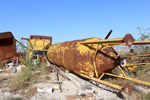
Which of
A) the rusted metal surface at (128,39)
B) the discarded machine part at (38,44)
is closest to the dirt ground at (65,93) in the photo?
the rusted metal surface at (128,39)

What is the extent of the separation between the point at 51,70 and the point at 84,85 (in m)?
3.08

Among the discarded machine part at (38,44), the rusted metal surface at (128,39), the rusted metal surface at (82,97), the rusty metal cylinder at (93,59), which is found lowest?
the rusted metal surface at (82,97)

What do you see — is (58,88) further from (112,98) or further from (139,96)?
(139,96)

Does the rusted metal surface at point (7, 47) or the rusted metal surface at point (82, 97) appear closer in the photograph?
the rusted metal surface at point (82, 97)

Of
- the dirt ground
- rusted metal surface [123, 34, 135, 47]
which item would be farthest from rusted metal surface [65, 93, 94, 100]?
rusted metal surface [123, 34, 135, 47]

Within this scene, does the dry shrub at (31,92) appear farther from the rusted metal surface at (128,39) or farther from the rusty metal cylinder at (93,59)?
the rusted metal surface at (128,39)

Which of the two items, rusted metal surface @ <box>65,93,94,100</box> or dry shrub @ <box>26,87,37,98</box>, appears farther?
dry shrub @ <box>26,87,37,98</box>

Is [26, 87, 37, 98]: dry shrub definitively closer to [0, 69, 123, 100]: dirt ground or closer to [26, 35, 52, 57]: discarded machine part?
[0, 69, 123, 100]: dirt ground

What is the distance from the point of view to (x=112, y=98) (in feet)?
12.4

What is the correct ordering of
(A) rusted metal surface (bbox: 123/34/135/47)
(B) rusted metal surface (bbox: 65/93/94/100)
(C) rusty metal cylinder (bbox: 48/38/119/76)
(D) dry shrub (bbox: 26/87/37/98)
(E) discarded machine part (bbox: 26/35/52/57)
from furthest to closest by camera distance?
(E) discarded machine part (bbox: 26/35/52/57) → (C) rusty metal cylinder (bbox: 48/38/119/76) → (D) dry shrub (bbox: 26/87/37/98) → (B) rusted metal surface (bbox: 65/93/94/100) → (A) rusted metal surface (bbox: 123/34/135/47)

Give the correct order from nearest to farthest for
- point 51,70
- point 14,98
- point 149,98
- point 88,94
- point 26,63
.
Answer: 1. point 149,98
2. point 14,98
3. point 88,94
4. point 51,70
5. point 26,63

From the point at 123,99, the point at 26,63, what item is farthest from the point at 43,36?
the point at 123,99

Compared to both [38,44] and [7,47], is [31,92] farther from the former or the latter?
[38,44]

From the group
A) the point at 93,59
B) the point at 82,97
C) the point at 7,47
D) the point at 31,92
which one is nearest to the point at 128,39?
the point at 93,59
